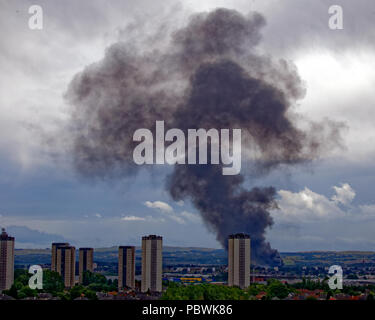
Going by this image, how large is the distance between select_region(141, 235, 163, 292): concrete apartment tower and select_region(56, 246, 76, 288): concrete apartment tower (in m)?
16.4

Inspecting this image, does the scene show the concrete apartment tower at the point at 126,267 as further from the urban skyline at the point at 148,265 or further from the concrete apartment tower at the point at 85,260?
the concrete apartment tower at the point at 85,260

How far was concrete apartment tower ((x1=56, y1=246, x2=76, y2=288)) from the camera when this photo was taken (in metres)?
70.2

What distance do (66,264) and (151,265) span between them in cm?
1819

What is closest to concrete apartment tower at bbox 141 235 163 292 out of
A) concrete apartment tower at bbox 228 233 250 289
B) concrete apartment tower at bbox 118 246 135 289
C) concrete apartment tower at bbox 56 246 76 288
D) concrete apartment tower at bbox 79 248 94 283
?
concrete apartment tower at bbox 228 233 250 289

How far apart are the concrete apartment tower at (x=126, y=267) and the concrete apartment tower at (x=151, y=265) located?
34.7ft

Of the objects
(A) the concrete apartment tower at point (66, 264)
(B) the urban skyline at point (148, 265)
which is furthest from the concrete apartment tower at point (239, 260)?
(A) the concrete apartment tower at point (66, 264)

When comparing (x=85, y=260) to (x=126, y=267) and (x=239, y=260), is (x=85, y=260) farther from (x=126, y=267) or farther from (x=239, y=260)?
(x=239, y=260)

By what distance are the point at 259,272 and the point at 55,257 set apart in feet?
89.9

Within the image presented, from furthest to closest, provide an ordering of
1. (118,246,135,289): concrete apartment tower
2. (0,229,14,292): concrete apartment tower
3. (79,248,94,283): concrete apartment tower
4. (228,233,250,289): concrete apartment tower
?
(79,248,94,283): concrete apartment tower
(118,246,135,289): concrete apartment tower
(228,233,250,289): concrete apartment tower
(0,229,14,292): concrete apartment tower

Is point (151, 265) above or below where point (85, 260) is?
above

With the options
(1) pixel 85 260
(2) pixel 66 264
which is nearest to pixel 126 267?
(2) pixel 66 264

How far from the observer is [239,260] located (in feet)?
196

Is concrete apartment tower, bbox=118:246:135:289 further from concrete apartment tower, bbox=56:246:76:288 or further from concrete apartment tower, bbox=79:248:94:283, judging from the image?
concrete apartment tower, bbox=79:248:94:283
